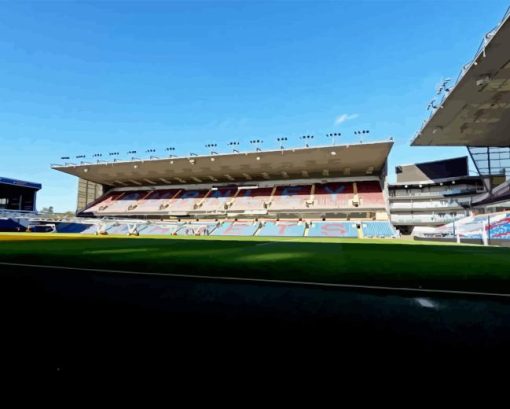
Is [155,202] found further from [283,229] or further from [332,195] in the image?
[332,195]

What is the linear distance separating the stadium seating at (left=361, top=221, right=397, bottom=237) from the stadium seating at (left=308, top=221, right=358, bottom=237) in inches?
45.3

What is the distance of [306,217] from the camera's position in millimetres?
39969

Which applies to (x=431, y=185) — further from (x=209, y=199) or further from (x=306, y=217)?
(x=209, y=199)

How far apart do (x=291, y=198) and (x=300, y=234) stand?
9.93 metres

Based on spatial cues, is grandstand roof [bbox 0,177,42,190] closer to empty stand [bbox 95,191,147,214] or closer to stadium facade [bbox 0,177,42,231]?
stadium facade [bbox 0,177,42,231]

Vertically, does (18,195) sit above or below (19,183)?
below

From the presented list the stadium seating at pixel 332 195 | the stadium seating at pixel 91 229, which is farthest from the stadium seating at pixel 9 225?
the stadium seating at pixel 332 195

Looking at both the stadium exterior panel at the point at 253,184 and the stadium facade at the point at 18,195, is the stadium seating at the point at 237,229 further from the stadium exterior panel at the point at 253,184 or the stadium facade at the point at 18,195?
the stadium facade at the point at 18,195

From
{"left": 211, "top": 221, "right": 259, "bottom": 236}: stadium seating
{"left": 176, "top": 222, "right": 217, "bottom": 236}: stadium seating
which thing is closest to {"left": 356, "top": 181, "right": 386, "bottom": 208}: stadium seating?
{"left": 211, "top": 221, "right": 259, "bottom": 236}: stadium seating

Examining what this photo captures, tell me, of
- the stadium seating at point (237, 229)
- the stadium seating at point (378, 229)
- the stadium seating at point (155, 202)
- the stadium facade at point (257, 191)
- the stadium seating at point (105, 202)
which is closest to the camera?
the stadium seating at point (378, 229)

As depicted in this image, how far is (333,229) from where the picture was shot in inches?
1313

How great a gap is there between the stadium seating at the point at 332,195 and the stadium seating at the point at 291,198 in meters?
1.52

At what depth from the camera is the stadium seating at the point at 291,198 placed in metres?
40.1

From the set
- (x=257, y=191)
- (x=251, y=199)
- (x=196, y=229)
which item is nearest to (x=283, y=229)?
(x=251, y=199)
